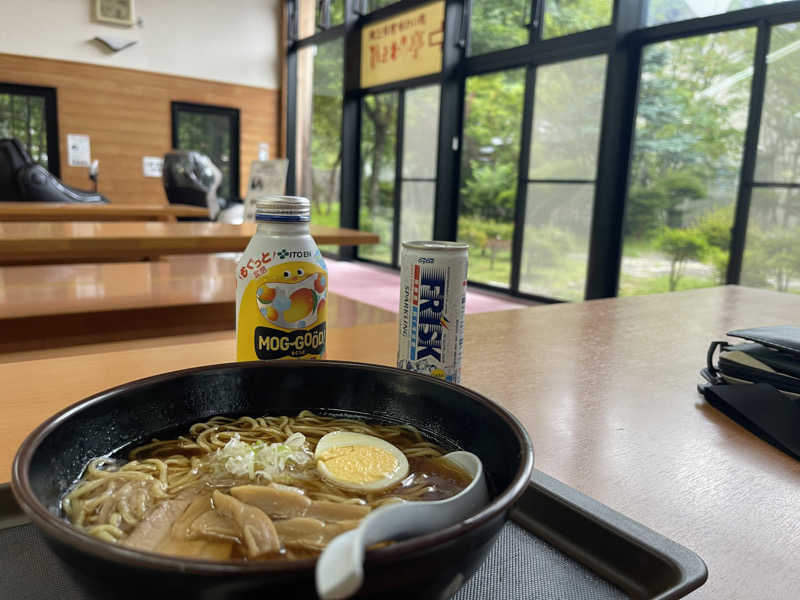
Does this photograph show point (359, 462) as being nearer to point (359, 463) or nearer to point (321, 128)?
point (359, 463)

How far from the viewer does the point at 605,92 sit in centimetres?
475

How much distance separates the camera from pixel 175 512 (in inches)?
15.4

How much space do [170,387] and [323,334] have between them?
195mm

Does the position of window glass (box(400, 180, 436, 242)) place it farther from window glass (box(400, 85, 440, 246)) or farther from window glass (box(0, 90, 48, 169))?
window glass (box(0, 90, 48, 169))

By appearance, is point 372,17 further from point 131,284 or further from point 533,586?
point 533,586

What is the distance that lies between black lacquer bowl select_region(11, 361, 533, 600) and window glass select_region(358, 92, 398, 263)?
21.5 feet

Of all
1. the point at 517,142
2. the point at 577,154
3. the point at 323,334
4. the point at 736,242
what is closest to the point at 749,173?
the point at 736,242

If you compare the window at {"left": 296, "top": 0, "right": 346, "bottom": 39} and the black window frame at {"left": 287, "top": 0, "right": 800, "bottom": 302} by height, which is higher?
the window at {"left": 296, "top": 0, "right": 346, "bottom": 39}

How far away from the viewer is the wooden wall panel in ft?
23.9

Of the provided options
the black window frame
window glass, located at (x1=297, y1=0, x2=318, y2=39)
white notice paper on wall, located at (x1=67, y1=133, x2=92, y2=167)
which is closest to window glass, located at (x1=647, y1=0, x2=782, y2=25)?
the black window frame

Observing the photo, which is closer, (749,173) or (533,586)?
(533,586)

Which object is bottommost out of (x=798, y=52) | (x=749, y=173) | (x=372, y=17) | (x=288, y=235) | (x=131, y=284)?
(x=131, y=284)

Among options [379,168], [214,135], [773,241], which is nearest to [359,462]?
[773,241]

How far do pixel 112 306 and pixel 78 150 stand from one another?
6549mm
